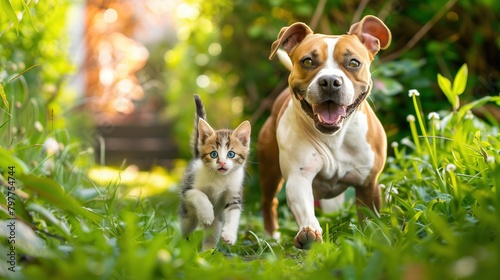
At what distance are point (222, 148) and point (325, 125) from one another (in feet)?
1.44

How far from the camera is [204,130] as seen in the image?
119 inches

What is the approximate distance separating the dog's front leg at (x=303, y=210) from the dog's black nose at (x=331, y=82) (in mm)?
427

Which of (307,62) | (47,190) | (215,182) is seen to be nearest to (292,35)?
(307,62)

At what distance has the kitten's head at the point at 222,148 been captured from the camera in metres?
2.93

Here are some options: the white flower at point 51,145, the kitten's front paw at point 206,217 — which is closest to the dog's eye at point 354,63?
the kitten's front paw at point 206,217

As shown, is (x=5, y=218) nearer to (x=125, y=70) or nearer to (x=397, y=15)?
(x=397, y=15)

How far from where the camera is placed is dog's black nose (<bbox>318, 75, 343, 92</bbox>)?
2775 mm

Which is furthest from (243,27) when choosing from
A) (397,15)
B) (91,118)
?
(91,118)

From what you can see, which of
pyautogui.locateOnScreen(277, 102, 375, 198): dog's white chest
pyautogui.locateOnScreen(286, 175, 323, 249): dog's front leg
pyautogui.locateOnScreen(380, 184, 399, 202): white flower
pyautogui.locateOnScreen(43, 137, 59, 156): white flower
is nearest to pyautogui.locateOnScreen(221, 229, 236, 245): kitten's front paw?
pyautogui.locateOnScreen(286, 175, 323, 249): dog's front leg

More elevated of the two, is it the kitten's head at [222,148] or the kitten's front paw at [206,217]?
the kitten's head at [222,148]

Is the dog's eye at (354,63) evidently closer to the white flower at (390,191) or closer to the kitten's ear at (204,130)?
the white flower at (390,191)

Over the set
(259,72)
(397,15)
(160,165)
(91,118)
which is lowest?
(160,165)

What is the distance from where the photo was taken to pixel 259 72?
5.84 m

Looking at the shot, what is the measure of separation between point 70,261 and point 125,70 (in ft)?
26.4
